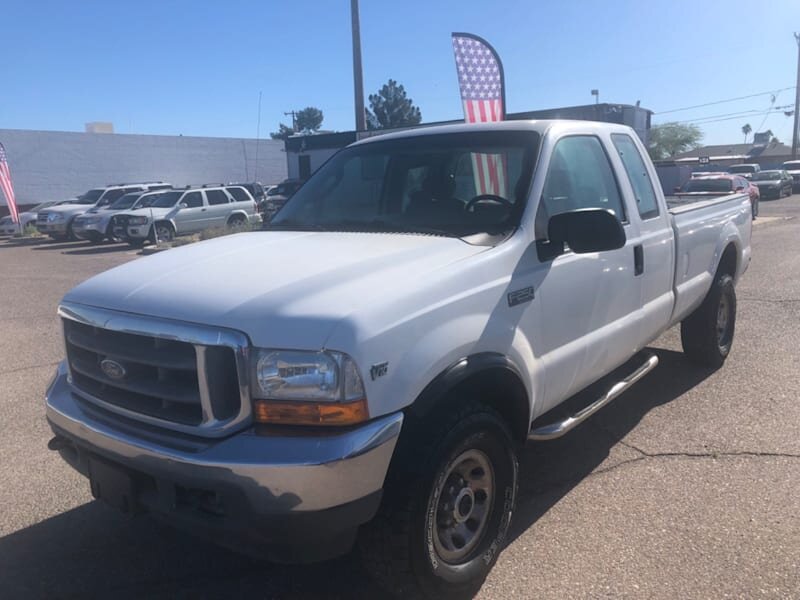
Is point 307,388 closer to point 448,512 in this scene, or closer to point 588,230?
point 448,512

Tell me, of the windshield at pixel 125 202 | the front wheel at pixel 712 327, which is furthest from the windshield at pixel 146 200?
the front wheel at pixel 712 327

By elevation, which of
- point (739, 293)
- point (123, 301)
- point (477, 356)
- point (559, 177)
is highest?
point (559, 177)

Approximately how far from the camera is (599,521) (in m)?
3.65

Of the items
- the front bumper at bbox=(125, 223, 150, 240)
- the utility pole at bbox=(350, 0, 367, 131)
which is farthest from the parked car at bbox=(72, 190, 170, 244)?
the utility pole at bbox=(350, 0, 367, 131)

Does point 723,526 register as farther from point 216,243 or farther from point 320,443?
point 216,243

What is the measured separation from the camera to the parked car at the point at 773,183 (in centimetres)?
3503

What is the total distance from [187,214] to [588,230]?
1940cm

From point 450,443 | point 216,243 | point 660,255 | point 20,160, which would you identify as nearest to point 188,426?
point 450,443

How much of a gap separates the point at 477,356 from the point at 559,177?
4.55 ft

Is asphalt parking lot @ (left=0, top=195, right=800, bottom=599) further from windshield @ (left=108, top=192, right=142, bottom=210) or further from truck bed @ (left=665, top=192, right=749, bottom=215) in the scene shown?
windshield @ (left=108, top=192, right=142, bottom=210)

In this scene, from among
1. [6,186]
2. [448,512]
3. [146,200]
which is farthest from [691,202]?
[6,186]

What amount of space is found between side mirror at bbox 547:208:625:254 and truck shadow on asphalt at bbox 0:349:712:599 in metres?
1.48

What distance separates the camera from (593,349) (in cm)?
386

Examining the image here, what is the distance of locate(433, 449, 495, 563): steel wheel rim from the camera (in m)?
2.91
